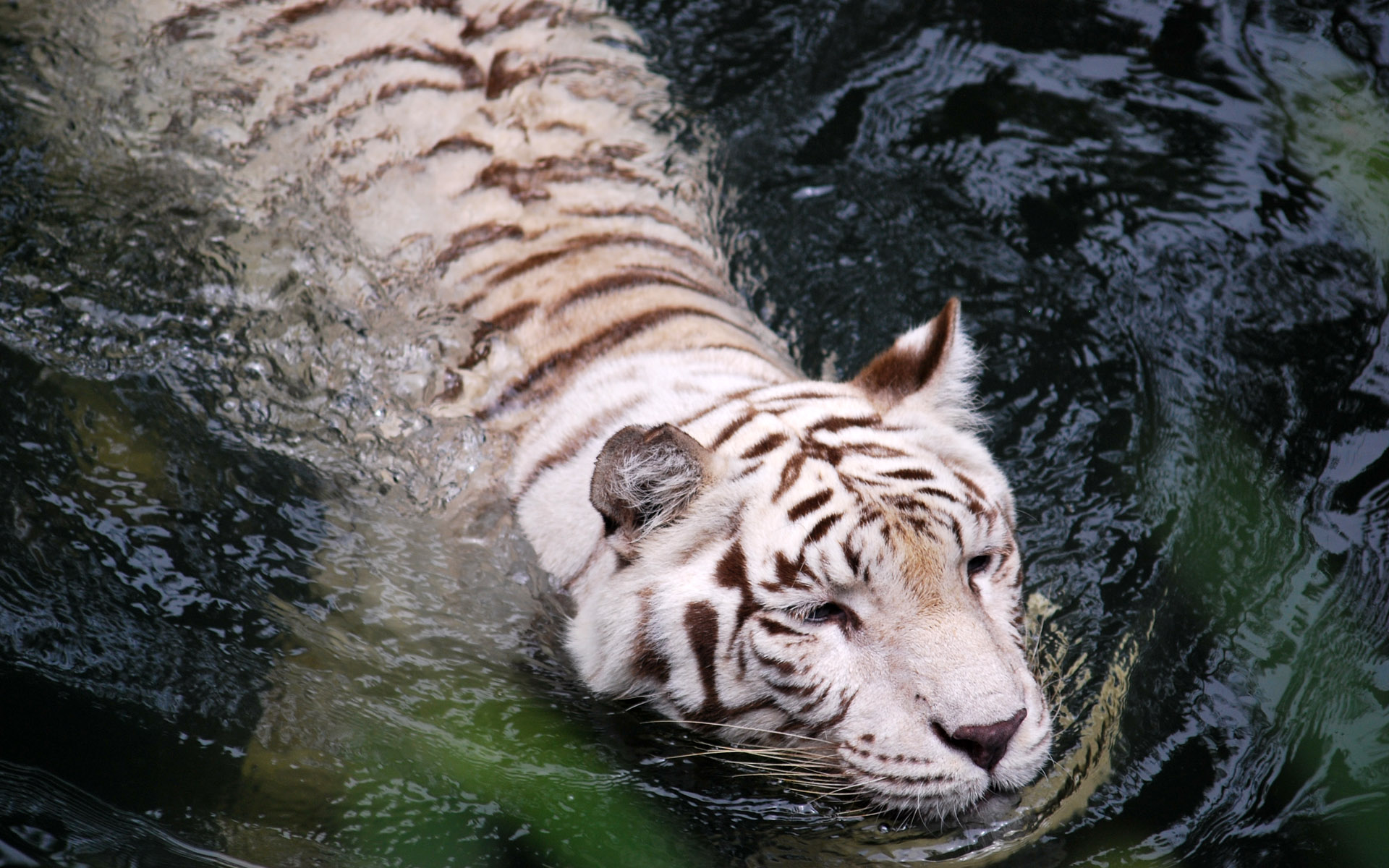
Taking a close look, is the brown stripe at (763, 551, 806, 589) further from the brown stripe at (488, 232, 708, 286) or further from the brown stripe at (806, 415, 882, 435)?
the brown stripe at (488, 232, 708, 286)

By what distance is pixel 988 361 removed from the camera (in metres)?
3.49

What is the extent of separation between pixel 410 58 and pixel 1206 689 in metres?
2.88

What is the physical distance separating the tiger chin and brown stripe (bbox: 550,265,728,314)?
0.72 meters

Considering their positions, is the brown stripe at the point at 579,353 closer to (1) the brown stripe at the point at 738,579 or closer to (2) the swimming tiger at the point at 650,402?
(2) the swimming tiger at the point at 650,402

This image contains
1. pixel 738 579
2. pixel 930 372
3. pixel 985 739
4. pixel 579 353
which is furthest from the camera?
pixel 579 353

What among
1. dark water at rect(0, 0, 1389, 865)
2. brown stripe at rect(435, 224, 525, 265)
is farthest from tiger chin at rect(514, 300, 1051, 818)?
brown stripe at rect(435, 224, 525, 265)

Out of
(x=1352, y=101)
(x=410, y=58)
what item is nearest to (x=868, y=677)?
Answer: (x=410, y=58)

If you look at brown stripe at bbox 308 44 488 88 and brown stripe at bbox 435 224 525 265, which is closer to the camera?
brown stripe at bbox 435 224 525 265

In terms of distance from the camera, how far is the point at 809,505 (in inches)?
81.9

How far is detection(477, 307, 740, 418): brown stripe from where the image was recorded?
2789 mm

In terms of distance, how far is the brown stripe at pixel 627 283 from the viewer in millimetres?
2969

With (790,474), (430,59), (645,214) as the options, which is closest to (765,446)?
(790,474)

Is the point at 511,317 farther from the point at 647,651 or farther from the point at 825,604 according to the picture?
the point at 825,604

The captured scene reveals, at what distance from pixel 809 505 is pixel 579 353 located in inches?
37.9
